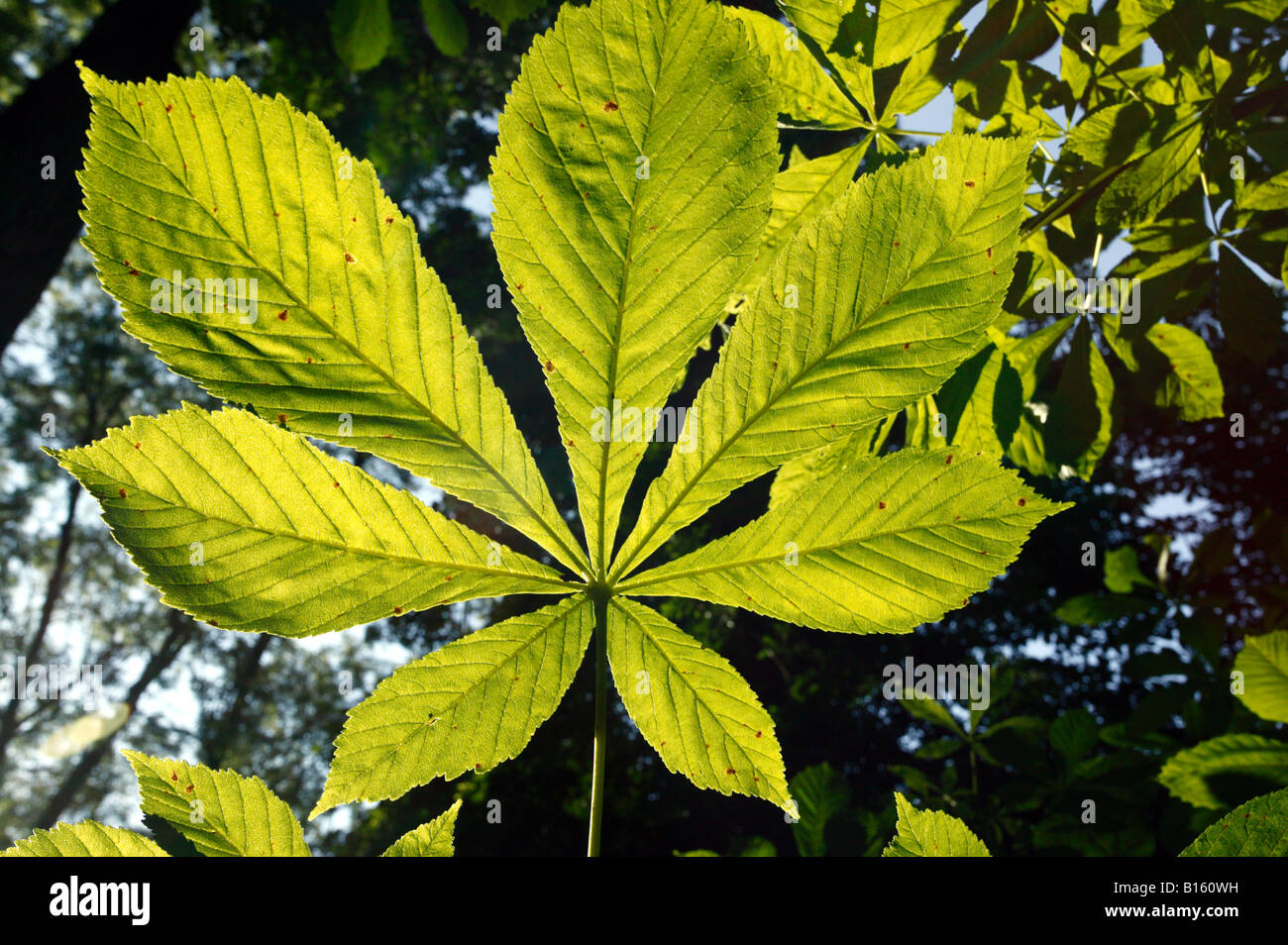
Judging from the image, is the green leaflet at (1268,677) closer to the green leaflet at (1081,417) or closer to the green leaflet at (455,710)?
the green leaflet at (1081,417)

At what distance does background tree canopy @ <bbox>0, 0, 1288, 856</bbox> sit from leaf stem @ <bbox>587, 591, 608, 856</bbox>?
5.8 inches

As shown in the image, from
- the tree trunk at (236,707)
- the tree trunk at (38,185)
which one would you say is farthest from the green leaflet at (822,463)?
the tree trunk at (236,707)

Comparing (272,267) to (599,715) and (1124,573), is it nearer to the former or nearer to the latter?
(599,715)

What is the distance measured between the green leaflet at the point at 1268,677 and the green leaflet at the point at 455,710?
4.23 feet

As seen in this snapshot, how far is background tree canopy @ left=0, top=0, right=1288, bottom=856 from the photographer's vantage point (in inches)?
36.5

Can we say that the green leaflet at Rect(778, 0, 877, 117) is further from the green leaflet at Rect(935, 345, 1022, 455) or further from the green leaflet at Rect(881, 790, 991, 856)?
the green leaflet at Rect(881, 790, 991, 856)

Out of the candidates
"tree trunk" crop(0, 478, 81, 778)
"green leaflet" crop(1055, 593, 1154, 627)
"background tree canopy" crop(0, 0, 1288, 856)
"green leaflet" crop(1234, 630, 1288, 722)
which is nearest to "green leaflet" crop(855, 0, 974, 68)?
"background tree canopy" crop(0, 0, 1288, 856)

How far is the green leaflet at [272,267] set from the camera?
0.36 meters

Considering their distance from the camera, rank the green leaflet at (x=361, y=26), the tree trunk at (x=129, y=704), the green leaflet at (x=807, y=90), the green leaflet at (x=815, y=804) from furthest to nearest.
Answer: the tree trunk at (x=129, y=704) → the green leaflet at (x=815, y=804) → the green leaflet at (x=361, y=26) → the green leaflet at (x=807, y=90)

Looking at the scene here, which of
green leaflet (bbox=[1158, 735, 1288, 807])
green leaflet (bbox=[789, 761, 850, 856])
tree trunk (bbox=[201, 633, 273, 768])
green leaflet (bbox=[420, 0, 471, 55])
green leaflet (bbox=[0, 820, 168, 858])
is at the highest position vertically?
green leaflet (bbox=[420, 0, 471, 55])

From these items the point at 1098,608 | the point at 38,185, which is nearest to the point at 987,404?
the point at 1098,608
